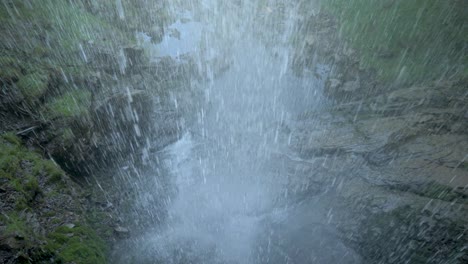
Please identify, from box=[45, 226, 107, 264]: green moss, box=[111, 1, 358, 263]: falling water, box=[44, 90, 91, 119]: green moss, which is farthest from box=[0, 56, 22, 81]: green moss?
box=[111, 1, 358, 263]: falling water

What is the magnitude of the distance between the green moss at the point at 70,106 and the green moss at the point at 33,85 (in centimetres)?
64

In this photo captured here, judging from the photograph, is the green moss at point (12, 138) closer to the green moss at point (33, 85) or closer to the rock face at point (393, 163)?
the green moss at point (33, 85)

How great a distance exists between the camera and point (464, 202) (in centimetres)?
922

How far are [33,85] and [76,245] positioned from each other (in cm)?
826

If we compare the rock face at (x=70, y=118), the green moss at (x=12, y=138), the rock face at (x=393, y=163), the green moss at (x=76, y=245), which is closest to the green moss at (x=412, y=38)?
the rock face at (x=393, y=163)

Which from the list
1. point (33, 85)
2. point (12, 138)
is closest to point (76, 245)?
point (12, 138)

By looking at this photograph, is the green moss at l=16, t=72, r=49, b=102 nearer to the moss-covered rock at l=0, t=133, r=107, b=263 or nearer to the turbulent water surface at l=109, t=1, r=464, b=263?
the moss-covered rock at l=0, t=133, r=107, b=263

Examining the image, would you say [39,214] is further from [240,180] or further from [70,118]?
[240,180]

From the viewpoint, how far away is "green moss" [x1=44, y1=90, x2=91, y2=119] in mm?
12145

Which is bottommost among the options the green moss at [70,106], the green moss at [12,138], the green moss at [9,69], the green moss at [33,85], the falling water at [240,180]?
the falling water at [240,180]

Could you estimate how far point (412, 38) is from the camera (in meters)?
17.8

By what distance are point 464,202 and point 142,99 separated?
16.3 metres

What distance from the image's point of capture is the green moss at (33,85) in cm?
1156

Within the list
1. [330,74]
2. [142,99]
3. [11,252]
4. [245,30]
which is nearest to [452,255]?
[11,252]
